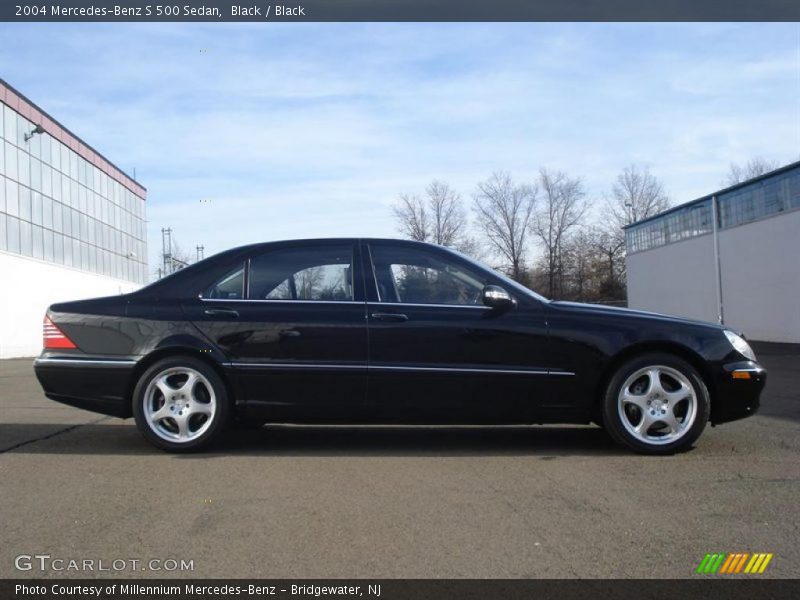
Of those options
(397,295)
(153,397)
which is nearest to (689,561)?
(397,295)

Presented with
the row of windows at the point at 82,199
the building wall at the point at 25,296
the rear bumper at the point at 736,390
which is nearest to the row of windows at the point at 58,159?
the row of windows at the point at 82,199

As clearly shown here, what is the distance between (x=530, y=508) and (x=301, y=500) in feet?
4.26

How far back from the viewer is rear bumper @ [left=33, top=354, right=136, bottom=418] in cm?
567

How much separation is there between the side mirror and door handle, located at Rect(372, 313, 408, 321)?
0.61 meters

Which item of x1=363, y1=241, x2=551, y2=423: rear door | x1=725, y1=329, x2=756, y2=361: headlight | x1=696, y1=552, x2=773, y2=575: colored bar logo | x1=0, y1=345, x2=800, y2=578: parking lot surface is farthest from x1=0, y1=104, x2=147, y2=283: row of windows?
x1=696, y1=552, x2=773, y2=575: colored bar logo

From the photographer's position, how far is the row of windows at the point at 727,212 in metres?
27.2

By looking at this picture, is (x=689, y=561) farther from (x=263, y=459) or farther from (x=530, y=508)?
(x=263, y=459)

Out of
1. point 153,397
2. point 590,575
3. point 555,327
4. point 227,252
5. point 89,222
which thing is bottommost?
point 590,575

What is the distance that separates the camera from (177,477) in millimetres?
4957

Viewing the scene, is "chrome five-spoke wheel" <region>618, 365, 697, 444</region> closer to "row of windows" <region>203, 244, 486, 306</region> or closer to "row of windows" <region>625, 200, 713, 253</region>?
"row of windows" <region>203, 244, 486, 306</region>

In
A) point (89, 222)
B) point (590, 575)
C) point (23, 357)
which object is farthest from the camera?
point (89, 222)

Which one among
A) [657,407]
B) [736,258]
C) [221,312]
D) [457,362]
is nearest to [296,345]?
[221,312]

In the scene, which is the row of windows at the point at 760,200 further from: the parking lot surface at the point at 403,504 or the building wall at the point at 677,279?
the parking lot surface at the point at 403,504

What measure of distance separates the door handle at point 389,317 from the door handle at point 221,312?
41.1 inches
